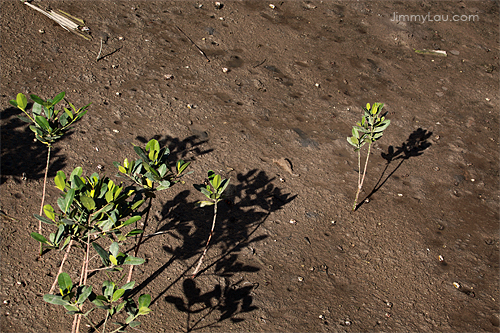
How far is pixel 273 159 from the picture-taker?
385 centimetres

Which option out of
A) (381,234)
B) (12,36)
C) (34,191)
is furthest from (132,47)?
(381,234)

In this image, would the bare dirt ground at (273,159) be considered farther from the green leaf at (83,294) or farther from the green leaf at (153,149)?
the green leaf at (153,149)

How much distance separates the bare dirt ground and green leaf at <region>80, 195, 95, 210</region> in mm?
918

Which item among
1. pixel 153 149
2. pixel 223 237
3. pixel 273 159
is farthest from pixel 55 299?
pixel 273 159

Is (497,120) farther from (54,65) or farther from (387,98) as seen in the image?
(54,65)

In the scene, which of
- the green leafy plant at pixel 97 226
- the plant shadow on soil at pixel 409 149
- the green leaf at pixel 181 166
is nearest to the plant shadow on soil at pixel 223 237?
the green leafy plant at pixel 97 226

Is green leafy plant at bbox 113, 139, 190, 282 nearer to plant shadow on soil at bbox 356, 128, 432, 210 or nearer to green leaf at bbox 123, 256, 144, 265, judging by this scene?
green leaf at bbox 123, 256, 144, 265

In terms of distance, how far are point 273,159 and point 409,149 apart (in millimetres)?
1710

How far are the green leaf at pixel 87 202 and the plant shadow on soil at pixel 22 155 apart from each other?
1.41 meters

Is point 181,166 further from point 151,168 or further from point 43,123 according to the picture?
point 43,123

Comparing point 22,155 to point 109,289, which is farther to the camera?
point 22,155

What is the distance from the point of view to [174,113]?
4.01m

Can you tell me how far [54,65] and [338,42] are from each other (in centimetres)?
399

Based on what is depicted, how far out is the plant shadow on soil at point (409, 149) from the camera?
13.6 ft
